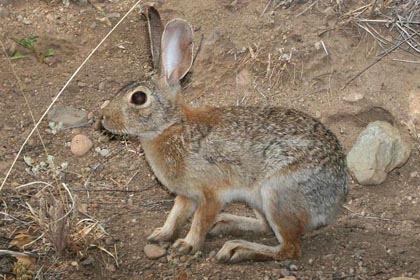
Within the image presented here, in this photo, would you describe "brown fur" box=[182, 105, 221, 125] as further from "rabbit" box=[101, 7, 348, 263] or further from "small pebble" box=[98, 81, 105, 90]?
"small pebble" box=[98, 81, 105, 90]

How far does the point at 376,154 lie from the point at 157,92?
1563mm

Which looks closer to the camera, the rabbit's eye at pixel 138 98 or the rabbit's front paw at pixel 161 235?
the rabbit's eye at pixel 138 98

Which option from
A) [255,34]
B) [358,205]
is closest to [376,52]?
[255,34]

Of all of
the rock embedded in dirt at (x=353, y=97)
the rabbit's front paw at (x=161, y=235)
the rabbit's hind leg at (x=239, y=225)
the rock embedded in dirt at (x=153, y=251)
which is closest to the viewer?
the rock embedded in dirt at (x=153, y=251)

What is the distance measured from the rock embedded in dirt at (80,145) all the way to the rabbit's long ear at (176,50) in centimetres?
113

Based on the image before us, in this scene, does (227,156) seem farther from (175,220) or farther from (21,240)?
(21,240)

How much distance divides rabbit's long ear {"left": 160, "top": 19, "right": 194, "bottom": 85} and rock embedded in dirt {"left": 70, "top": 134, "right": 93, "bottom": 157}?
3.70 feet

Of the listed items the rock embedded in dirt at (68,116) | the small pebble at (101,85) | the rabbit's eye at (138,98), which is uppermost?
the rabbit's eye at (138,98)

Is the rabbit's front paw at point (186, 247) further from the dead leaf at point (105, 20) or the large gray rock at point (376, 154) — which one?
the dead leaf at point (105, 20)

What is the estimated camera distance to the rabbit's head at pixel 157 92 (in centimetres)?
507

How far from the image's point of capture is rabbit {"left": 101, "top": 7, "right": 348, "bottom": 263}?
5.07 m

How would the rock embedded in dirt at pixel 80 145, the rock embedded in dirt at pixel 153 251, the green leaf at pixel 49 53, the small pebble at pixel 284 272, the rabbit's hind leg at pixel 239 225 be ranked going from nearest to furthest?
the small pebble at pixel 284 272 → the rock embedded in dirt at pixel 153 251 → the rabbit's hind leg at pixel 239 225 → the rock embedded in dirt at pixel 80 145 → the green leaf at pixel 49 53

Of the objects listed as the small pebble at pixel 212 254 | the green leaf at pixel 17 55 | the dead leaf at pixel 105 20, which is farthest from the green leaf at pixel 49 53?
the small pebble at pixel 212 254

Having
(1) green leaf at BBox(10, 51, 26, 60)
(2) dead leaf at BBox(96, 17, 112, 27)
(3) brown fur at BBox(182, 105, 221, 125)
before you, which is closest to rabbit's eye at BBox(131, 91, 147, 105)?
(3) brown fur at BBox(182, 105, 221, 125)
